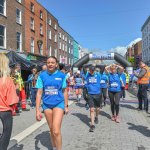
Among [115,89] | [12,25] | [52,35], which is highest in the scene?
[52,35]

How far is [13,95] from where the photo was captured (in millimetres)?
4148

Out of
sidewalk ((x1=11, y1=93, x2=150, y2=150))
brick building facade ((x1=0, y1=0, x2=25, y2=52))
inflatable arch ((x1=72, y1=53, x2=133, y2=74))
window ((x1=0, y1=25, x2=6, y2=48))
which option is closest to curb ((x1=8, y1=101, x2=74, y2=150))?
sidewalk ((x1=11, y1=93, x2=150, y2=150))

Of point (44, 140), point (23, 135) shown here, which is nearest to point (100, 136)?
point (44, 140)

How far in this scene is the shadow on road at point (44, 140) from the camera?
238 inches

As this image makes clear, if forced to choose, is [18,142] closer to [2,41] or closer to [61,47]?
[2,41]

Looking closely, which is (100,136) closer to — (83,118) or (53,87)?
(53,87)

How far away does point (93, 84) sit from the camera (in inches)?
326

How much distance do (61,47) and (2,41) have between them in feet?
88.9

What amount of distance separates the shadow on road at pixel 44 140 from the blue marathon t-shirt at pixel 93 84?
175 centimetres

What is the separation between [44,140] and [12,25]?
22.0 m

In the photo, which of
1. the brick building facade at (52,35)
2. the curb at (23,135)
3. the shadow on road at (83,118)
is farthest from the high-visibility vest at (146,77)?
the brick building facade at (52,35)

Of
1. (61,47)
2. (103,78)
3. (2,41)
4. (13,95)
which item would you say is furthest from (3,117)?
(61,47)

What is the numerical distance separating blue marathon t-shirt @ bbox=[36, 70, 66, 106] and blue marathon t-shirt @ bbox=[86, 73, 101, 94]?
10.1ft

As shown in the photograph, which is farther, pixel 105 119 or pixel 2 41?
pixel 2 41
